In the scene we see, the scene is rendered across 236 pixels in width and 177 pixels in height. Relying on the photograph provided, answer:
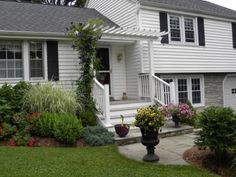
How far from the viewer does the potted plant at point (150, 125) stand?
658cm

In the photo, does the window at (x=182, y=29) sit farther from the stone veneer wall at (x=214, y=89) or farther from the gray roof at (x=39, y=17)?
the gray roof at (x=39, y=17)

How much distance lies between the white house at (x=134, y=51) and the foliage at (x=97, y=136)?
96 cm

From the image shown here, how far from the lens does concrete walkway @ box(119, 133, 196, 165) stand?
6.84 m

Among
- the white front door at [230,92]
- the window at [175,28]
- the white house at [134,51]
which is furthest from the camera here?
the white front door at [230,92]

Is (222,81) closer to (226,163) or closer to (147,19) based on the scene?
(147,19)

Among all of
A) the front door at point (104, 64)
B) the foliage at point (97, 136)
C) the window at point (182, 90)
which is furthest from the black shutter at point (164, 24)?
the foliage at point (97, 136)

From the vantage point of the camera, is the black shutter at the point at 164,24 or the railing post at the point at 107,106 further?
Result: the black shutter at the point at 164,24

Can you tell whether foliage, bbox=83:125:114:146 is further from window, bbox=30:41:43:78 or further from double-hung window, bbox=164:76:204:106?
double-hung window, bbox=164:76:204:106

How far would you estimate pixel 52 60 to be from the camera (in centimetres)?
1154

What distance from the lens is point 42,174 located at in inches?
215

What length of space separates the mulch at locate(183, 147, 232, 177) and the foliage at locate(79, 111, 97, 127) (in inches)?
132

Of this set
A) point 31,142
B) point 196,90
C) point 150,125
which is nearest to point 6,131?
point 31,142

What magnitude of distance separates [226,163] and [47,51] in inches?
300

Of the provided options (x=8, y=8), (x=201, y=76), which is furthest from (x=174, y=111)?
(x=8, y=8)
